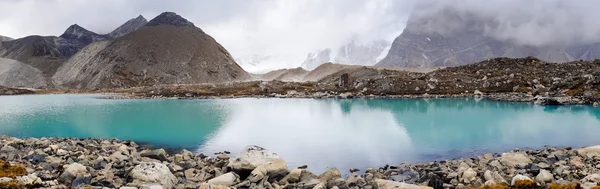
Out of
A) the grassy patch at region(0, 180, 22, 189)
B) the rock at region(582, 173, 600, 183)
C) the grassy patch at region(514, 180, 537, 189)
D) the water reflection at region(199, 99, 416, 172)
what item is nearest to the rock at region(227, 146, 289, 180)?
the water reflection at region(199, 99, 416, 172)

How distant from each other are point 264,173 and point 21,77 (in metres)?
219

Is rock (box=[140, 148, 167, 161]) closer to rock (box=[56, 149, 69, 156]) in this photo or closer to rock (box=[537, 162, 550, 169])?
rock (box=[56, 149, 69, 156])

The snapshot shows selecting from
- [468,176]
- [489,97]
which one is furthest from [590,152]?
[489,97]

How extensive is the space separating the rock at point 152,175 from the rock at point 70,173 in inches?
73.9

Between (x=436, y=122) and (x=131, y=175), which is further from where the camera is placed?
(x=436, y=122)

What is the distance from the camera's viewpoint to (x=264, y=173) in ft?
50.0

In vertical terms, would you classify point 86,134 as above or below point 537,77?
below

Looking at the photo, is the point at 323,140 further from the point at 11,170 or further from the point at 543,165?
the point at 11,170

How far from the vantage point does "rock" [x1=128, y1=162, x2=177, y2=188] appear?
541 inches

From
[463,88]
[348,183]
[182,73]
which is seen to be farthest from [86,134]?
[182,73]

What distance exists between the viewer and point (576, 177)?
14367mm

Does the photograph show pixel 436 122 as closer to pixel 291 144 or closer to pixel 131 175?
pixel 291 144

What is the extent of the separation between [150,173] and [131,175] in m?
0.88

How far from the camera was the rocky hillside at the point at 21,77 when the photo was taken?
18162cm
